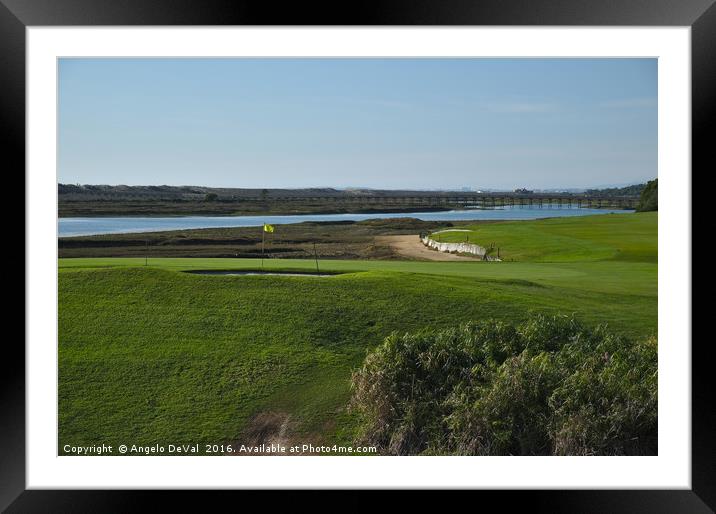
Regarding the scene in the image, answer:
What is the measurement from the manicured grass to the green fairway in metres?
0.79

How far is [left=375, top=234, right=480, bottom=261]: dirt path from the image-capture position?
26.9 ft

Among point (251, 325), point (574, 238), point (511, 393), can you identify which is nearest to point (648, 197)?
point (574, 238)

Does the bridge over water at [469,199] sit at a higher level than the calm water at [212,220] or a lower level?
higher

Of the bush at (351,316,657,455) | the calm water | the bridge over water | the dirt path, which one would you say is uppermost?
the bridge over water

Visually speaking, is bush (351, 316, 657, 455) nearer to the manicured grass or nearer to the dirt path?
the dirt path

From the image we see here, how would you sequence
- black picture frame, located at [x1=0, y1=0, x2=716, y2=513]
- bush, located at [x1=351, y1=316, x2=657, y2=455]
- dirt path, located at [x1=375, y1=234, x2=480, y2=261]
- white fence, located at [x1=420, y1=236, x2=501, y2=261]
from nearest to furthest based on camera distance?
black picture frame, located at [x1=0, y1=0, x2=716, y2=513] → bush, located at [x1=351, y1=316, x2=657, y2=455] → dirt path, located at [x1=375, y1=234, x2=480, y2=261] → white fence, located at [x1=420, y1=236, x2=501, y2=261]

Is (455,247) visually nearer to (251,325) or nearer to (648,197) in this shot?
(648,197)

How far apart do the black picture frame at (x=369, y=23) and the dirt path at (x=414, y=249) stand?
17.6ft

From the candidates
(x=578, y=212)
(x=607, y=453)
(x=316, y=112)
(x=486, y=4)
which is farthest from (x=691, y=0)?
(x=578, y=212)

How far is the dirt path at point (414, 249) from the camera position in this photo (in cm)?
820

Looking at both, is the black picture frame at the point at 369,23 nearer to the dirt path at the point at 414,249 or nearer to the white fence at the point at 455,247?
the dirt path at the point at 414,249

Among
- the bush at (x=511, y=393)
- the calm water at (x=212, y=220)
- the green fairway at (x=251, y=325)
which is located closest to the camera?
the bush at (x=511, y=393)

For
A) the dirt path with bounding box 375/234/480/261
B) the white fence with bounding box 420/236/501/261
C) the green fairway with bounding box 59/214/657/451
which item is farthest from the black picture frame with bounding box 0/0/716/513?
the white fence with bounding box 420/236/501/261

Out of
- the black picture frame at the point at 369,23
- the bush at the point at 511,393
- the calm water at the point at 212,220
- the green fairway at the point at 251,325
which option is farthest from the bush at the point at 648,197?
the black picture frame at the point at 369,23
